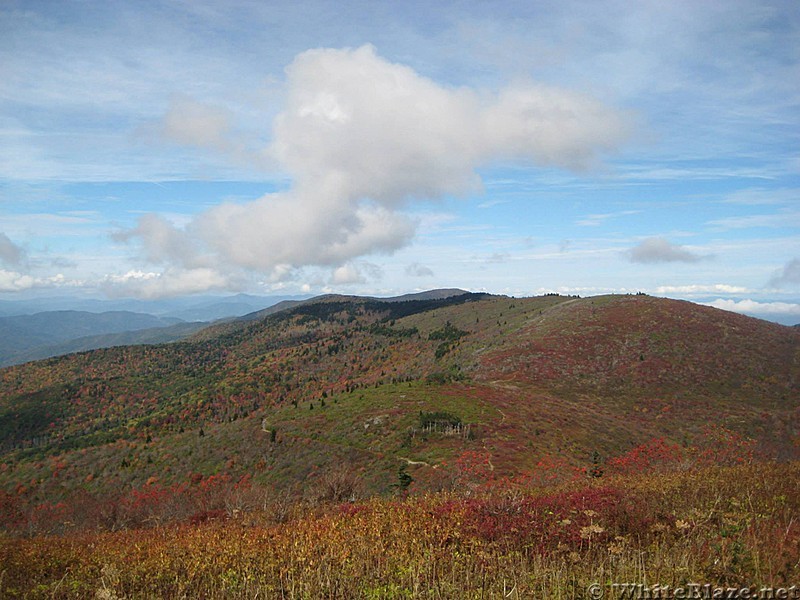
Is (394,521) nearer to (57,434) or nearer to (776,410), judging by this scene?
(776,410)

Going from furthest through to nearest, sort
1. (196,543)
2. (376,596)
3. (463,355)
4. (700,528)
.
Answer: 1. (463,355)
2. (196,543)
3. (700,528)
4. (376,596)

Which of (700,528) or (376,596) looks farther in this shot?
(700,528)

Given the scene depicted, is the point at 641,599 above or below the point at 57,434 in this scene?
above

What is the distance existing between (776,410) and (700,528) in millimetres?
58991

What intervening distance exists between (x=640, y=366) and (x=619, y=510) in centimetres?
6150

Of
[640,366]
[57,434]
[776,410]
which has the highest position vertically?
[640,366]

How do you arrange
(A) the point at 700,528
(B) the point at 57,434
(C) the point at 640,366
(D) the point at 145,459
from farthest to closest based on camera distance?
(B) the point at 57,434 < (C) the point at 640,366 < (D) the point at 145,459 < (A) the point at 700,528

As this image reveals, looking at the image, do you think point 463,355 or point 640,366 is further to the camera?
point 463,355

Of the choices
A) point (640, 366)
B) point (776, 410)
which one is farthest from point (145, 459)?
point (776, 410)

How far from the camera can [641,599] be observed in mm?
5062

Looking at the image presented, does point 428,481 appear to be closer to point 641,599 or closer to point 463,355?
point 641,599

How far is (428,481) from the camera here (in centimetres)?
2266

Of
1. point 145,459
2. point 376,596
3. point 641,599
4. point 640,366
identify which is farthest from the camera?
point 640,366

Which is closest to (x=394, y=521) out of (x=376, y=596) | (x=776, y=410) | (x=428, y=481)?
(x=376, y=596)
